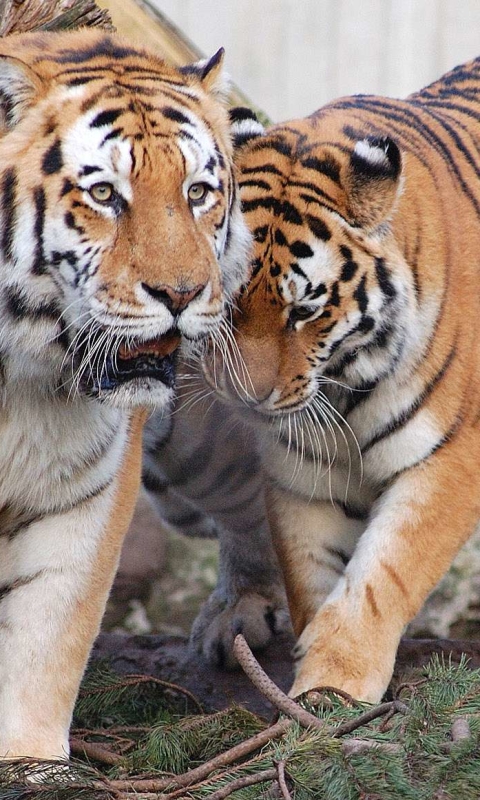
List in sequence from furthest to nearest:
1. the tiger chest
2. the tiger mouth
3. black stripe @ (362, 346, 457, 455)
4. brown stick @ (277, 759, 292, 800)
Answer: black stripe @ (362, 346, 457, 455) < the tiger chest < the tiger mouth < brown stick @ (277, 759, 292, 800)

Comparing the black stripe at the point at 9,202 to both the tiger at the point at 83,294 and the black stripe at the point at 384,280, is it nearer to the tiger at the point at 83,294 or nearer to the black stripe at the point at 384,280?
the tiger at the point at 83,294

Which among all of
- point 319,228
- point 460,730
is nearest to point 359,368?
point 319,228

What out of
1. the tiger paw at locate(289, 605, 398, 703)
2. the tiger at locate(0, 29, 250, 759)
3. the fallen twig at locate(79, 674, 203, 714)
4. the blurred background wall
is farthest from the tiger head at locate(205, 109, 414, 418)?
the blurred background wall

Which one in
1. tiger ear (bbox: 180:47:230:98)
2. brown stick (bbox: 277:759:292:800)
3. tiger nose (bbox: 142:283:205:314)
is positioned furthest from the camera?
tiger ear (bbox: 180:47:230:98)

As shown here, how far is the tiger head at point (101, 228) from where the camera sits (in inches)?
82.0

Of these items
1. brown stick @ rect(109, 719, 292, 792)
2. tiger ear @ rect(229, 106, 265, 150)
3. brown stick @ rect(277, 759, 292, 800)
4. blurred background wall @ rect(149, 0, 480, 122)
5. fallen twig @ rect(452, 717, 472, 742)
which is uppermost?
blurred background wall @ rect(149, 0, 480, 122)

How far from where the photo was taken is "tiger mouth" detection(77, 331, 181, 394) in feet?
7.14

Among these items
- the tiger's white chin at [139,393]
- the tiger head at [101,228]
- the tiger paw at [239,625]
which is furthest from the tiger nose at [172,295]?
the tiger paw at [239,625]

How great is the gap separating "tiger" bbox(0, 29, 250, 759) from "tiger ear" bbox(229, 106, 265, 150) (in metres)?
0.25

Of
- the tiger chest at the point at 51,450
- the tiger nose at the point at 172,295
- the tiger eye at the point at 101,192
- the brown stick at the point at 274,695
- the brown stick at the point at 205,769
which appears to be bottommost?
the brown stick at the point at 205,769

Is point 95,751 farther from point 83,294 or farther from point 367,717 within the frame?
point 83,294

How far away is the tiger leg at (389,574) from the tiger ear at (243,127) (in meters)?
0.80

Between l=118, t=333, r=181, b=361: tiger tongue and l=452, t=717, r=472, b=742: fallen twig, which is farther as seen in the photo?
l=118, t=333, r=181, b=361: tiger tongue

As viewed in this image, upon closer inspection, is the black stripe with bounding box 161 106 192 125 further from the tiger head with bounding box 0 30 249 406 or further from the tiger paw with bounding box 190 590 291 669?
the tiger paw with bounding box 190 590 291 669
